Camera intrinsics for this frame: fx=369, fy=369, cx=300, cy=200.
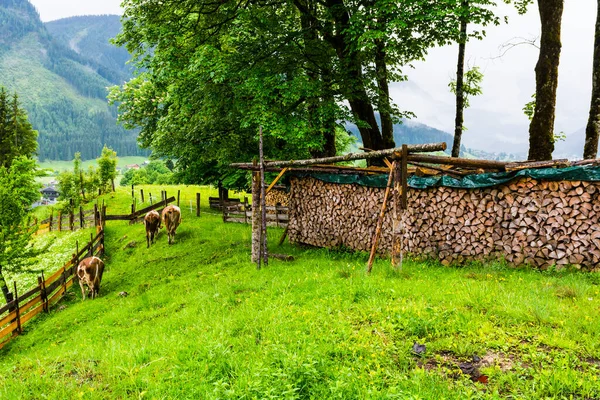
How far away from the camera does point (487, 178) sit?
34.9 feet

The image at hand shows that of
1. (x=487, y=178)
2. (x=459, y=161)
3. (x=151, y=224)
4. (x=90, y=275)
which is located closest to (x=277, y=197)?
(x=151, y=224)

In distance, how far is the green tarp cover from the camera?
917cm

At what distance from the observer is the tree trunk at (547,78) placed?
43.0ft

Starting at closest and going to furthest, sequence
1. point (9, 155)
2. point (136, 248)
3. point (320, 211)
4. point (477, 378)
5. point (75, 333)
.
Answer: point (477, 378) → point (75, 333) → point (320, 211) → point (136, 248) → point (9, 155)

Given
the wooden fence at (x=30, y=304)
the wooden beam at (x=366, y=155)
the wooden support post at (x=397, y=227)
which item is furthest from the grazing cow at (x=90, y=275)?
the wooden support post at (x=397, y=227)

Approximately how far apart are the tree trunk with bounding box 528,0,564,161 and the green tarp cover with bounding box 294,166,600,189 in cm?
435

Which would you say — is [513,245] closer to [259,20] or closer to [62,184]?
[259,20]

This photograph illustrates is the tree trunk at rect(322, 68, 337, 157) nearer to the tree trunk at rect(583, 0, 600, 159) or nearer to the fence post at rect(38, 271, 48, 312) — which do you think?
the tree trunk at rect(583, 0, 600, 159)

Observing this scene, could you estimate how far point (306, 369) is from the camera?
5016mm

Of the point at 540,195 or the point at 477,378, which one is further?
the point at 540,195

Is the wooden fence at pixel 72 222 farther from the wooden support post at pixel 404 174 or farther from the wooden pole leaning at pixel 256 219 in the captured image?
the wooden support post at pixel 404 174

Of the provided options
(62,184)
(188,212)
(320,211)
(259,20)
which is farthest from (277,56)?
(62,184)

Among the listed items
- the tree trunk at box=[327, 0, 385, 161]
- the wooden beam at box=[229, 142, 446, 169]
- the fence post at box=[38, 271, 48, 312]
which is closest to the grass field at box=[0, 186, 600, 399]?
the wooden beam at box=[229, 142, 446, 169]

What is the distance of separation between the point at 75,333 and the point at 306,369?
9.09 meters
